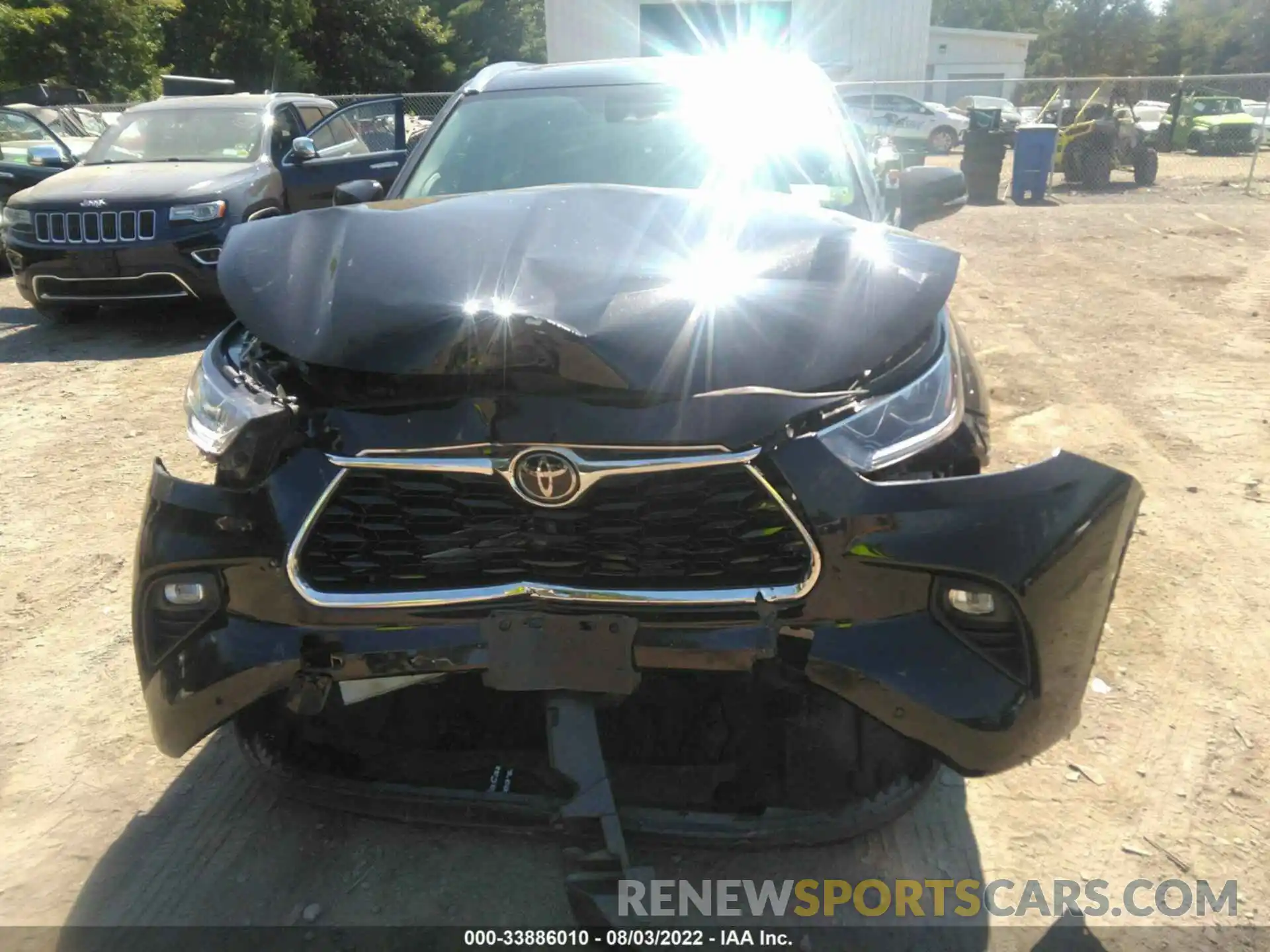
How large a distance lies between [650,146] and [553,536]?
199cm

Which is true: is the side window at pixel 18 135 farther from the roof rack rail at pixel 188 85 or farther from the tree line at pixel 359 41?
the tree line at pixel 359 41

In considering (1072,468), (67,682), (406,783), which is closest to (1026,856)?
(1072,468)

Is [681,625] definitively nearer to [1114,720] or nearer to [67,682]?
[1114,720]

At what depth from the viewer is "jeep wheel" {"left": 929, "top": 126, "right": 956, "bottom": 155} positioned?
27078 millimetres

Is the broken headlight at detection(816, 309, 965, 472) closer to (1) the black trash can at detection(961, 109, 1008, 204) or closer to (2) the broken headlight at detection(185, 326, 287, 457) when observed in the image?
(2) the broken headlight at detection(185, 326, 287, 457)

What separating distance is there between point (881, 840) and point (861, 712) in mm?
602

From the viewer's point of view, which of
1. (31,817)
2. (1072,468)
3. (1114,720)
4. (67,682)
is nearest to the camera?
(1072,468)

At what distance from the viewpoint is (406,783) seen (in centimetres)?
229

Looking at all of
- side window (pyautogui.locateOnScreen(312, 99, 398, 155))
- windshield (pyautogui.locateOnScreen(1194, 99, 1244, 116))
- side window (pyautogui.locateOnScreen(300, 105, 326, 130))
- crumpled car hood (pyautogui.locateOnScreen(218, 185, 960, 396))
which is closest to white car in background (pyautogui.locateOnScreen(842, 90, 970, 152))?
windshield (pyautogui.locateOnScreen(1194, 99, 1244, 116))

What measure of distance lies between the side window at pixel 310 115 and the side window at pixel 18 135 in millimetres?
2795

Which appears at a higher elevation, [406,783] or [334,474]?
[334,474]

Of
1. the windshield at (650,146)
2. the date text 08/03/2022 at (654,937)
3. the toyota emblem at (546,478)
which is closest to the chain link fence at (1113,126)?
the windshield at (650,146)

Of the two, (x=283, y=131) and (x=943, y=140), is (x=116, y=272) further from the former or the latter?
(x=943, y=140)

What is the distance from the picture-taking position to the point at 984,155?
600 inches
